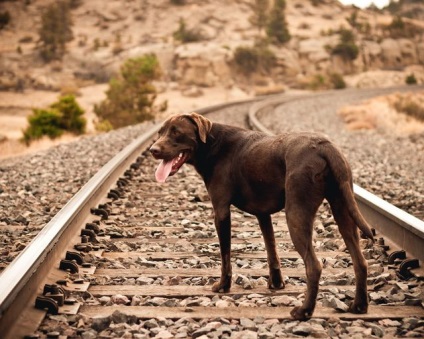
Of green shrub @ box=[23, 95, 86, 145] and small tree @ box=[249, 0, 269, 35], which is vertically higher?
small tree @ box=[249, 0, 269, 35]

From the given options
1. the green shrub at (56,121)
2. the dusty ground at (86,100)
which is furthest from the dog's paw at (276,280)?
the dusty ground at (86,100)

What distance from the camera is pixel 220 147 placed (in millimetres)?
3990

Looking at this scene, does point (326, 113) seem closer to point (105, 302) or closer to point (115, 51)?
point (105, 302)

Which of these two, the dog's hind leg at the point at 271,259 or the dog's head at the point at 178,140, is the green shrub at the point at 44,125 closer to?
the dog's head at the point at 178,140

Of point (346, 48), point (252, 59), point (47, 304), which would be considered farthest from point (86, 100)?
point (47, 304)

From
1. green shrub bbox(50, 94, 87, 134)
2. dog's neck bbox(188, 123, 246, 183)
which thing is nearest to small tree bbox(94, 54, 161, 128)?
green shrub bbox(50, 94, 87, 134)

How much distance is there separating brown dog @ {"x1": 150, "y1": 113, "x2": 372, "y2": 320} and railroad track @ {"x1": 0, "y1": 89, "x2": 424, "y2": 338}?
8.3 inches

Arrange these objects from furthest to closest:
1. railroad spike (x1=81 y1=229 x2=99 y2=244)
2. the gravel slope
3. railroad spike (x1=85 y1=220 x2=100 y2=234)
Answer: the gravel slope, railroad spike (x1=85 y1=220 x2=100 y2=234), railroad spike (x1=81 y1=229 x2=99 y2=244)

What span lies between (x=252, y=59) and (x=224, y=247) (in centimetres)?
5508

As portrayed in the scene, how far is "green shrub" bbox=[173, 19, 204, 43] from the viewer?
6350cm

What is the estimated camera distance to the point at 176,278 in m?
4.00

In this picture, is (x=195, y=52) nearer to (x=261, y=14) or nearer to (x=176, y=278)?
(x=261, y=14)

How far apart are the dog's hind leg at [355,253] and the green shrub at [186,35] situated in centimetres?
6173

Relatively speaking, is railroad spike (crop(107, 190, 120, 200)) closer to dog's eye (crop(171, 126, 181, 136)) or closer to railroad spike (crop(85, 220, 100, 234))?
railroad spike (crop(85, 220, 100, 234))
